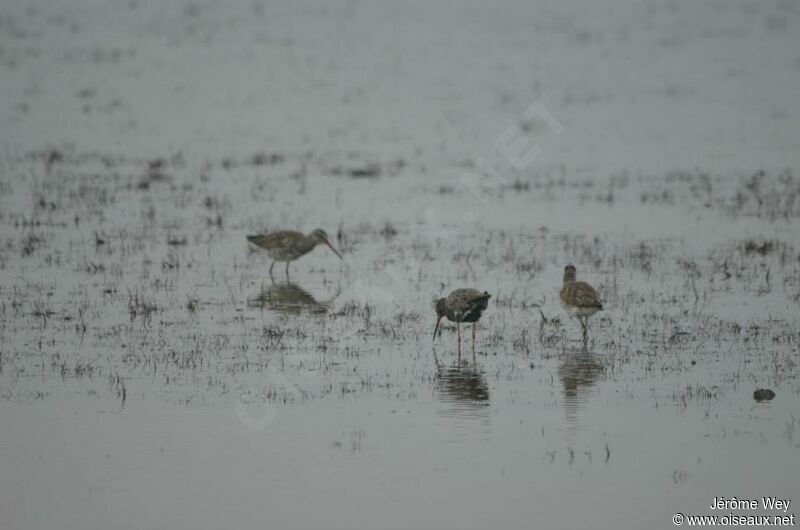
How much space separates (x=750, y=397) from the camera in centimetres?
1055

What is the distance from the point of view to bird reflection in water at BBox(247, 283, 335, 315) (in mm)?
13938

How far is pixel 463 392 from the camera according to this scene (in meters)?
10.8

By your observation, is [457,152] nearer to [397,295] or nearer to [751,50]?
[397,295]

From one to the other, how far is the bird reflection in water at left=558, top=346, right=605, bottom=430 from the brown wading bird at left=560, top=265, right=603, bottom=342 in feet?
1.23

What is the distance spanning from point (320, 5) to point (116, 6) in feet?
22.3

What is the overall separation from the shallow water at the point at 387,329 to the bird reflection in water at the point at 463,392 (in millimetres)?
33

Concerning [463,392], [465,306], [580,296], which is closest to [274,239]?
[465,306]

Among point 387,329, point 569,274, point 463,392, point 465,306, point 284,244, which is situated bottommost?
point 463,392

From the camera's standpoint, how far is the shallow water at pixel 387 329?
28.8 feet

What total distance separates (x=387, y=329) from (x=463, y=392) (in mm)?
2240

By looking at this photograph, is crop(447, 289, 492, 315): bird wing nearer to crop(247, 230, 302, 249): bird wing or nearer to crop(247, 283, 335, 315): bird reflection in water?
crop(247, 283, 335, 315): bird reflection in water

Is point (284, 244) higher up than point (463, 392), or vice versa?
point (284, 244)

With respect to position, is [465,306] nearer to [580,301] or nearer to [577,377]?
[580,301]

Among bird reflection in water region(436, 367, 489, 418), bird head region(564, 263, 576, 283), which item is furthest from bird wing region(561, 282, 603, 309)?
bird reflection in water region(436, 367, 489, 418)
